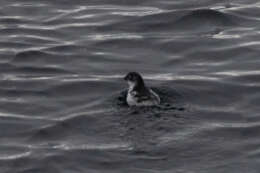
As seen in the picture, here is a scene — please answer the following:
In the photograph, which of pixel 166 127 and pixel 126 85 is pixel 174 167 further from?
pixel 126 85

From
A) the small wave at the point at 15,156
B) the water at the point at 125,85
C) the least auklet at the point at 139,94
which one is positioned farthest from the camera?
the least auklet at the point at 139,94

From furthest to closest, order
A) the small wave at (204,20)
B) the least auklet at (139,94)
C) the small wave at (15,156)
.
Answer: the small wave at (204,20), the least auklet at (139,94), the small wave at (15,156)

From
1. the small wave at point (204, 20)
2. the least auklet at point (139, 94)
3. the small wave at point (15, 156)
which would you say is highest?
the small wave at point (204, 20)

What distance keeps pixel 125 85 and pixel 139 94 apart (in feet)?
6.61

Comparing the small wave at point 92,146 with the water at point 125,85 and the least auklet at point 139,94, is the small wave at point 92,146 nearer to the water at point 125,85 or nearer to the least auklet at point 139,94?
the water at point 125,85

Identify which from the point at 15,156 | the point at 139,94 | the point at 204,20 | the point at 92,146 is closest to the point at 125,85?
the point at 139,94

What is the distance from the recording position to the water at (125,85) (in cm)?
2030

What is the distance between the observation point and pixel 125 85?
83.8 ft

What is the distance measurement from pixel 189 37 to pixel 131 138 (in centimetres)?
888

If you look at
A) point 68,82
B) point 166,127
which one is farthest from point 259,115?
point 68,82

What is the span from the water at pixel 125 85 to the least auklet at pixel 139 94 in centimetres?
24

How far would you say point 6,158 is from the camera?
2058cm

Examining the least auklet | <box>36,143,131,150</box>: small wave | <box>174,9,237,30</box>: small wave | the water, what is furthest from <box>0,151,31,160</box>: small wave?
<box>174,9,237,30</box>: small wave

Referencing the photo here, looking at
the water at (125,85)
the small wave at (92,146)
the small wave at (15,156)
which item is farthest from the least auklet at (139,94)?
the small wave at (15,156)
